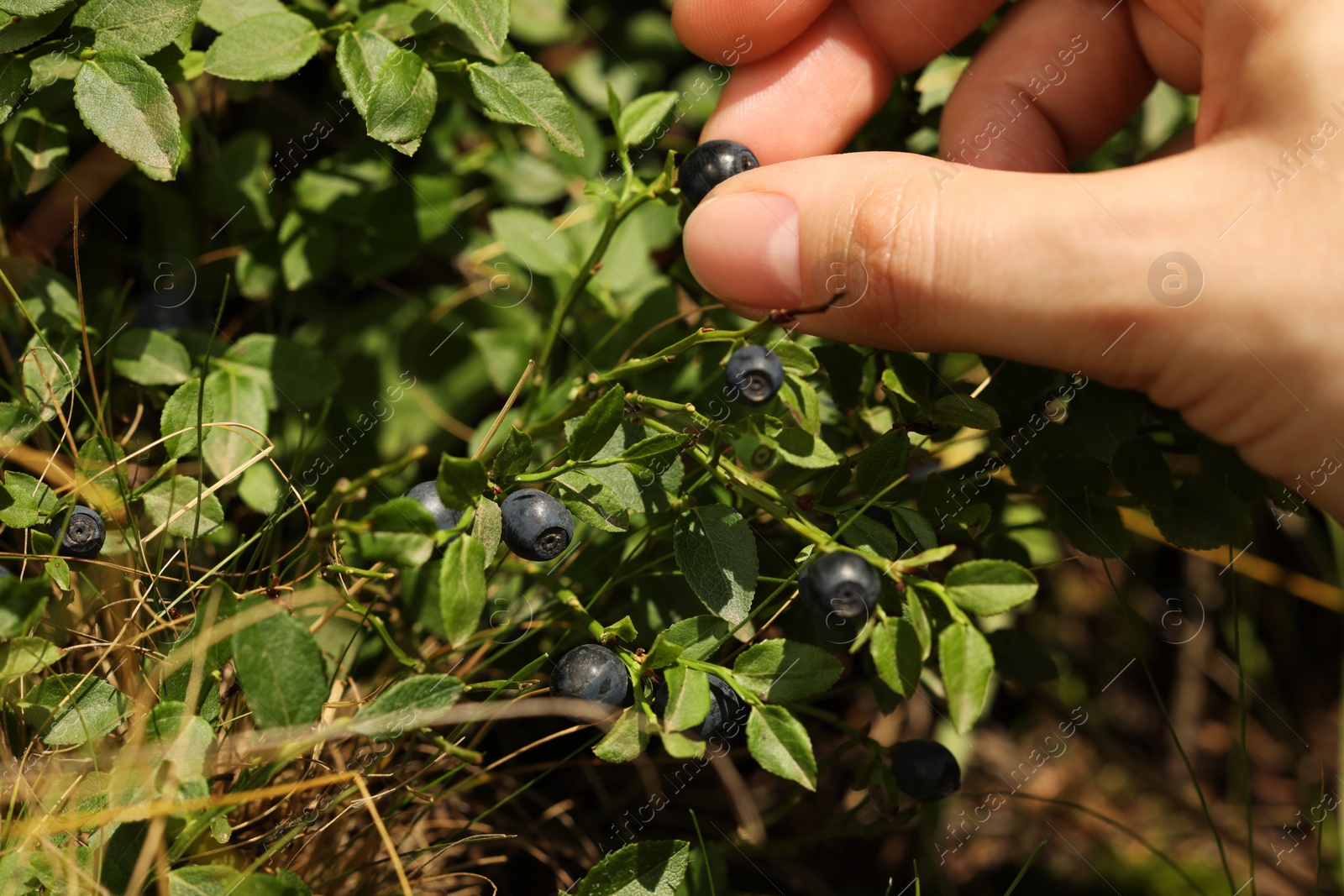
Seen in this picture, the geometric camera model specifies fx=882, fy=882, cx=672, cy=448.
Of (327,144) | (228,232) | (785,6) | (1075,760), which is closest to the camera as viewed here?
(785,6)

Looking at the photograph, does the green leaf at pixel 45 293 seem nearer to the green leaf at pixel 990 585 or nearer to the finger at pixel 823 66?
the finger at pixel 823 66

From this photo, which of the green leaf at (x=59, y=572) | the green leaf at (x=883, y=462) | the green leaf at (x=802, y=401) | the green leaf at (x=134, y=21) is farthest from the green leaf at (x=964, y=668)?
the green leaf at (x=134, y=21)

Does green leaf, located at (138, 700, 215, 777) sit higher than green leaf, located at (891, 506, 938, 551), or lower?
lower

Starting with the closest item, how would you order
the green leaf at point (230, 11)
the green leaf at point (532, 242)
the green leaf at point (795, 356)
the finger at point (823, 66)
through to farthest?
the green leaf at point (795, 356)
the green leaf at point (230, 11)
the finger at point (823, 66)
the green leaf at point (532, 242)

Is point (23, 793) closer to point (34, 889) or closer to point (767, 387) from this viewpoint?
point (34, 889)

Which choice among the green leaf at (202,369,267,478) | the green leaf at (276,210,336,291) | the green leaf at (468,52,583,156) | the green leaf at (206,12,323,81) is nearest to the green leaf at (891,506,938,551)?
the green leaf at (468,52,583,156)

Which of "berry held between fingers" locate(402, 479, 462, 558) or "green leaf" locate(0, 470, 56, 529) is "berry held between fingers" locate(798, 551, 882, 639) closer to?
"berry held between fingers" locate(402, 479, 462, 558)

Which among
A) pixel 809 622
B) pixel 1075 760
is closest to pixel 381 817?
pixel 809 622
